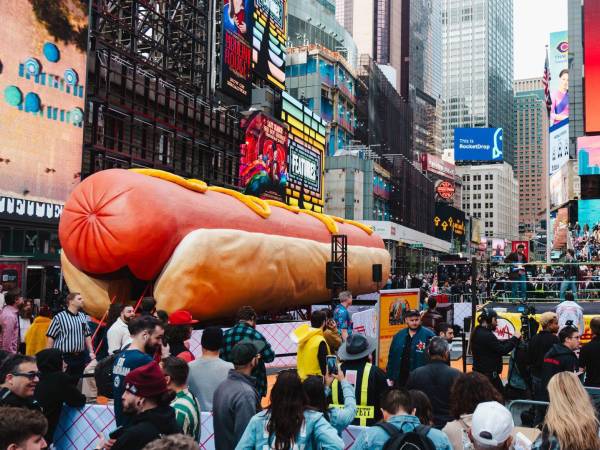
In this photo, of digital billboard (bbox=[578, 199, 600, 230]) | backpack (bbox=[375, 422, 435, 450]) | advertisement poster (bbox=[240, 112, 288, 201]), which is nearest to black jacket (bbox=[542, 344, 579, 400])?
backpack (bbox=[375, 422, 435, 450])

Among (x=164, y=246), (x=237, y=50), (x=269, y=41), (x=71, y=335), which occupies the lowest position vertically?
(x=71, y=335)

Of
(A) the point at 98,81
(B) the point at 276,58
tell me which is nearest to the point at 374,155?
(B) the point at 276,58

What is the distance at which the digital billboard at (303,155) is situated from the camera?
49469 millimetres

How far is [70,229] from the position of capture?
1212 cm

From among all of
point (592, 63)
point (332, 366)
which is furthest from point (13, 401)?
point (592, 63)

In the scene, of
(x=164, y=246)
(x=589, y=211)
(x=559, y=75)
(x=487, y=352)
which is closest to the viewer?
(x=487, y=352)

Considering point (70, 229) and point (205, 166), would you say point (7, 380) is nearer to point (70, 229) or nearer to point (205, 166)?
point (70, 229)

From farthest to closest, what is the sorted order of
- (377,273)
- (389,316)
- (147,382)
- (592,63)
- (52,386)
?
(592,63) < (377,273) < (389,316) < (52,386) < (147,382)

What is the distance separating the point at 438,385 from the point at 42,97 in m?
21.4

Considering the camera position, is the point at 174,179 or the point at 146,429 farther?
the point at 174,179

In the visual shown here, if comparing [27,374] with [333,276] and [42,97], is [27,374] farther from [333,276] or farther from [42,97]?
[42,97]

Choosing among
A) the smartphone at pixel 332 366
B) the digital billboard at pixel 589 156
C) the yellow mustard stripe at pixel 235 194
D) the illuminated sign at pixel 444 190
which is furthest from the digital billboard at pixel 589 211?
the smartphone at pixel 332 366

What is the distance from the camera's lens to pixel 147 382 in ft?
13.0

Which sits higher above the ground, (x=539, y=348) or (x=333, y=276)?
(x=333, y=276)
